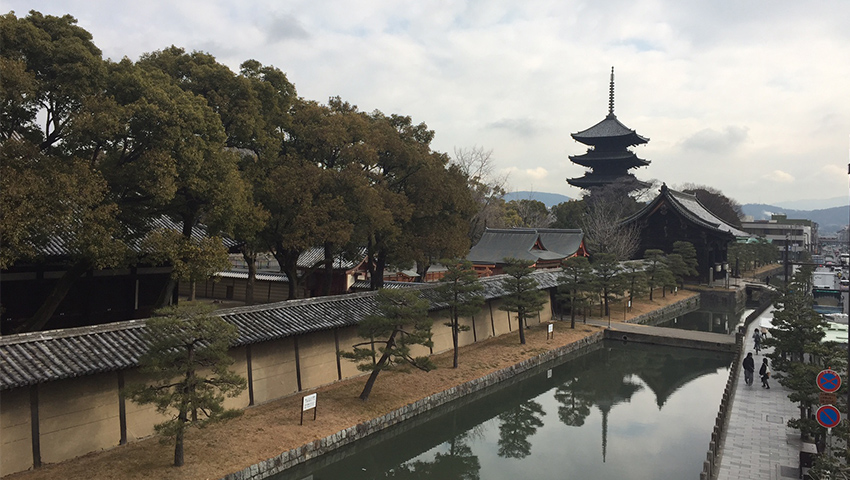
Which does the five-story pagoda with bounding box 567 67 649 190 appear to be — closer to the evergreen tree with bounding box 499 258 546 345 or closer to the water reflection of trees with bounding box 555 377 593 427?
the evergreen tree with bounding box 499 258 546 345

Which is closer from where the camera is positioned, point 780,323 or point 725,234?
point 780,323

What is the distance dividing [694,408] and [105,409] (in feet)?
66.4

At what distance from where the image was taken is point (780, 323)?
1883 centimetres

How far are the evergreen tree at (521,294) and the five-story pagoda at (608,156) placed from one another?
161 ft

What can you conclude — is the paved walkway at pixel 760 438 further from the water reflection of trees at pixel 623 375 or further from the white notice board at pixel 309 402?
the white notice board at pixel 309 402

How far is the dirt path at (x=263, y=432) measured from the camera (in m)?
12.2

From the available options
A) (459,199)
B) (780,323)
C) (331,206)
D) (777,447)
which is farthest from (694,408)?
(331,206)

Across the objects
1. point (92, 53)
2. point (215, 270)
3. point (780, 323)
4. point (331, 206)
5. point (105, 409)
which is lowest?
point (105, 409)

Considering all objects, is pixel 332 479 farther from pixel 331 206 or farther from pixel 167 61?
pixel 167 61

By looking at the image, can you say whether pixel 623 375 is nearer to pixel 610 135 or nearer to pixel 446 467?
pixel 446 467

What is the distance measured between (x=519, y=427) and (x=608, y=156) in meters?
61.3

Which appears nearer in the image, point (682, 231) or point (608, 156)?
→ point (682, 231)

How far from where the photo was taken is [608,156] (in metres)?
74.2

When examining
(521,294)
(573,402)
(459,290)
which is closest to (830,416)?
(573,402)
